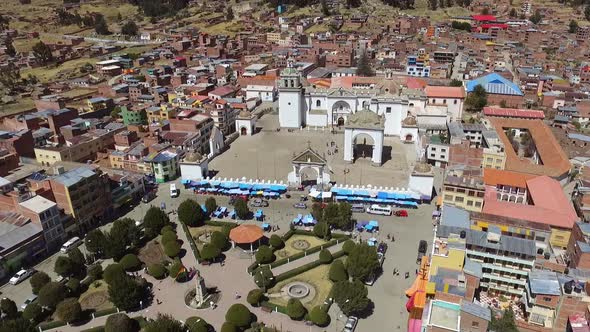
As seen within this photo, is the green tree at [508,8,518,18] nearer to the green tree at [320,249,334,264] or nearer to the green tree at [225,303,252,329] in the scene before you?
the green tree at [320,249,334,264]

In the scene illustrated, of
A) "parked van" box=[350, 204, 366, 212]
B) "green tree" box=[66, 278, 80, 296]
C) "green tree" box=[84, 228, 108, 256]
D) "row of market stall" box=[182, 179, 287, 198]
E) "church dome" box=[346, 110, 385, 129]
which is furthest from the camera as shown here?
"church dome" box=[346, 110, 385, 129]

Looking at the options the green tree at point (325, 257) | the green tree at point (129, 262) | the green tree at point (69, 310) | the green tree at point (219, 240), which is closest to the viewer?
the green tree at point (69, 310)

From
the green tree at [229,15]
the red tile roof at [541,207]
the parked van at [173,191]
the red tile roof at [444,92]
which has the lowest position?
the parked van at [173,191]

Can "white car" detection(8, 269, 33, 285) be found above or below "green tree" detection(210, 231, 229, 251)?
below

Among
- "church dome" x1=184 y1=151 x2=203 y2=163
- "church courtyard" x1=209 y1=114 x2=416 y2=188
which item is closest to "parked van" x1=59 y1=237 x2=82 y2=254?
"church dome" x1=184 y1=151 x2=203 y2=163

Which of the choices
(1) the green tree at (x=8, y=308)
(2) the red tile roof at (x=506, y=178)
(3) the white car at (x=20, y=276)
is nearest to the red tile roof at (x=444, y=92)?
(2) the red tile roof at (x=506, y=178)

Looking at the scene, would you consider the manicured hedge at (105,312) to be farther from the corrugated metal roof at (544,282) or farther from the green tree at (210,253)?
the corrugated metal roof at (544,282)

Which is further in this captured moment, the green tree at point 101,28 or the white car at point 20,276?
the green tree at point 101,28

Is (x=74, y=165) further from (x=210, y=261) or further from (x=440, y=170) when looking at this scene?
(x=440, y=170)

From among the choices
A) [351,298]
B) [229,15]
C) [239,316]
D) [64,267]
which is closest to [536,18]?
[229,15]
